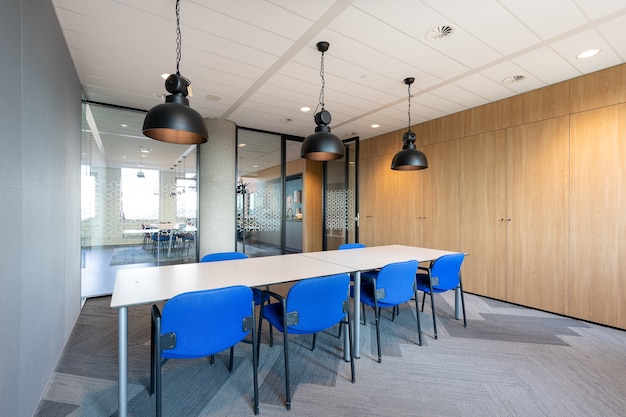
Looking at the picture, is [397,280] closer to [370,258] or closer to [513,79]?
[370,258]

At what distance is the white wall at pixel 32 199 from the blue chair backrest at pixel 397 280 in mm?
2479

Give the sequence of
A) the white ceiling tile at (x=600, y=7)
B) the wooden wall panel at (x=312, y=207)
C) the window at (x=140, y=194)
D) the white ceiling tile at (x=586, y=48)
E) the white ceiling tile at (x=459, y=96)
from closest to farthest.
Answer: the white ceiling tile at (x=600, y=7), the white ceiling tile at (x=586, y=48), the white ceiling tile at (x=459, y=96), the window at (x=140, y=194), the wooden wall panel at (x=312, y=207)

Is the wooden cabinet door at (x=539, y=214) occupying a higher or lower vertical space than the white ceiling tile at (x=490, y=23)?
lower

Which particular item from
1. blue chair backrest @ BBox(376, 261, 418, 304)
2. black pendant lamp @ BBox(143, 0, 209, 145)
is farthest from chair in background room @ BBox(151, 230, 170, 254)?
blue chair backrest @ BBox(376, 261, 418, 304)

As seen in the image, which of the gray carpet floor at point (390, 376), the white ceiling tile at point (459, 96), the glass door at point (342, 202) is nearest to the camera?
the gray carpet floor at point (390, 376)

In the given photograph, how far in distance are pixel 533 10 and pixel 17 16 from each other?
11.9ft

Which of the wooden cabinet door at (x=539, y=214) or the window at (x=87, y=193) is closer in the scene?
the wooden cabinet door at (x=539, y=214)

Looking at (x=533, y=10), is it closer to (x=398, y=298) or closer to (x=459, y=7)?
(x=459, y=7)

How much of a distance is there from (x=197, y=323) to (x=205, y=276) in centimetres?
66

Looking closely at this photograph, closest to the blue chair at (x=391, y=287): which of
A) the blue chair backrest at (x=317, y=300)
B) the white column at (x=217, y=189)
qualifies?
the blue chair backrest at (x=317, y=300)

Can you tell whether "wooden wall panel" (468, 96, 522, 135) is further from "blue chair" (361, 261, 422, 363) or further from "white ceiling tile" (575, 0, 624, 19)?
"blue chair" (361, 261, 422, 363)

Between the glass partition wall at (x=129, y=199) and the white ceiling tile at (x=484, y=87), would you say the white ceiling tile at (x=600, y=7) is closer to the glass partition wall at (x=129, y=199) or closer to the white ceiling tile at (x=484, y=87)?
the white ceiling tile at (x=484, y=87)

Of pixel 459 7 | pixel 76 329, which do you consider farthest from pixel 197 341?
pixel 459 7

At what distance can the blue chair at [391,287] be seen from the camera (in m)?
2.61
